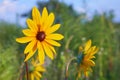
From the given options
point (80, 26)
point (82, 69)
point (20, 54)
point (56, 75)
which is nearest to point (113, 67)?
point (80, 26)

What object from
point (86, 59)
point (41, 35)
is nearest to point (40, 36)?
point (41, 35)

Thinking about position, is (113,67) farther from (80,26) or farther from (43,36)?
(43,36)

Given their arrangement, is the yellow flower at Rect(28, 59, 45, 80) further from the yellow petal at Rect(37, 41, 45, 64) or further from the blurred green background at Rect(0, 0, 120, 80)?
the blurred green background at Rect(0, 0, 120, 80)

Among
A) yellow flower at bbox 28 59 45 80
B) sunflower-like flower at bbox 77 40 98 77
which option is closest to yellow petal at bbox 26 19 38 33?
sunflower-like flower at bbox 77 40 98 77

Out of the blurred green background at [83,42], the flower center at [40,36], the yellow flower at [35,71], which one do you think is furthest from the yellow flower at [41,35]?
the blurred green background at [83,42]

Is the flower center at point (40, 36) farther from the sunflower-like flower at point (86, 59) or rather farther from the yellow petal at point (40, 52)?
the sunflower-like flower at point (86, 59)

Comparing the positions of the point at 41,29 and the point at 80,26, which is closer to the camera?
the point at 41,29

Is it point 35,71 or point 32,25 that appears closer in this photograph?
point 32,25

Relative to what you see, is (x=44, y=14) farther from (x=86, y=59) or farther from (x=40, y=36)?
(x=86, y=59)
